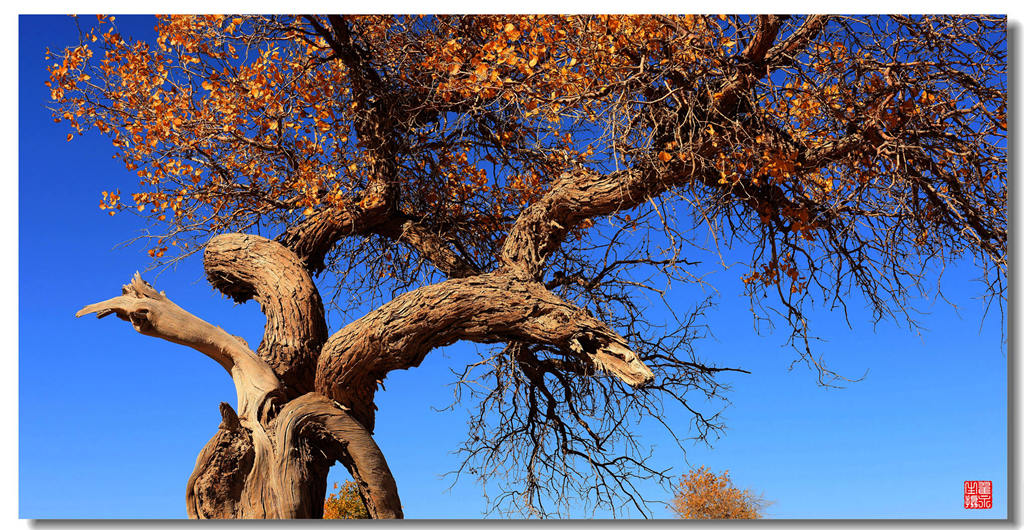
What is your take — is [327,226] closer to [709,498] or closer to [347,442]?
[347,442]

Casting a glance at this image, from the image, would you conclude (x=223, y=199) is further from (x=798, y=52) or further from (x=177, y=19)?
(x=798, y=52)

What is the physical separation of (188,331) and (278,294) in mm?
659

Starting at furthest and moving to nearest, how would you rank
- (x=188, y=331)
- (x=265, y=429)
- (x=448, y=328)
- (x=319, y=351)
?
(x=319, y=351) → (x=188, y=331) → (x=265, y=429) → (x=448, y=328)

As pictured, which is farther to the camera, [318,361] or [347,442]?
[318,361]

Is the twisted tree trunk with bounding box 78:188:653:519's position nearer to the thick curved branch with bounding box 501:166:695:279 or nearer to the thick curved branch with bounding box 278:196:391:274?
the thick curved branch with bounding box 501:166:695:279

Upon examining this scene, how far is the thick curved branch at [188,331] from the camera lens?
196 inches

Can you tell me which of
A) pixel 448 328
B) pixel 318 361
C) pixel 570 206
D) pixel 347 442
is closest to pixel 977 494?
pixel 570 206

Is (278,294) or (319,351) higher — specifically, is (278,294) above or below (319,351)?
above

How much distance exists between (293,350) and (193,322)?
2.41 feet

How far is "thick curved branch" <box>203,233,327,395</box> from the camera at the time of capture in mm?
5180

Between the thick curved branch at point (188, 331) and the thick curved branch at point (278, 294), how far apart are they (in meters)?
0.18

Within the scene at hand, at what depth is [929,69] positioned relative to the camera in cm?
446

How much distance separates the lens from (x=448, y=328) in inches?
181

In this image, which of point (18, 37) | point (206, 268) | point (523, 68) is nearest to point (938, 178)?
point (523, 68)
